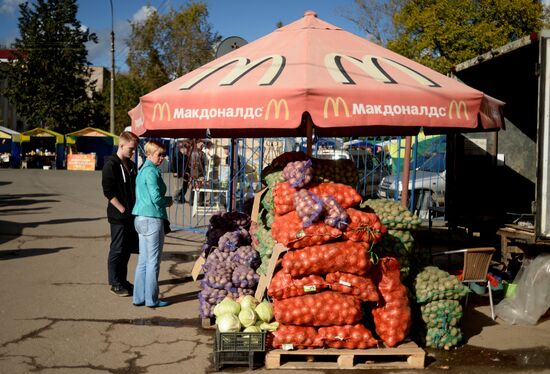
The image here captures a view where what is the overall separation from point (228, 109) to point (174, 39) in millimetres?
38788

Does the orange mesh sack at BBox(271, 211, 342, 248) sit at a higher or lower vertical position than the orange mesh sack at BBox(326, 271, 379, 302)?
higher

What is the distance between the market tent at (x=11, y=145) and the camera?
39.2 meters

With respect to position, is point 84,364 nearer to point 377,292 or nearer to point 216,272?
point 216,272

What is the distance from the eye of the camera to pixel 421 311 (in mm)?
5758

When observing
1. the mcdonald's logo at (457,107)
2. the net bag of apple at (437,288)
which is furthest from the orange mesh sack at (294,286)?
the mcdonald's logo at (457,107)

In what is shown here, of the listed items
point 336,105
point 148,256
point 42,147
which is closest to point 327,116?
point 336,105

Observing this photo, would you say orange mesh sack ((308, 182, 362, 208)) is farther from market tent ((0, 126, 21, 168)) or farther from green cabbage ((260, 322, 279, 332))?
market tent ((0, 126, 21, 168))

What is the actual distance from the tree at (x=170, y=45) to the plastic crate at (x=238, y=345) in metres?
38.2

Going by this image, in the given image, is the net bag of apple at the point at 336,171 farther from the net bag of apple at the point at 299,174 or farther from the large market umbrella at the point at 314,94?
the large market umbrella at the point at 314,94

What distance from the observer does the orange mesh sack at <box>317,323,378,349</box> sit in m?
5.16

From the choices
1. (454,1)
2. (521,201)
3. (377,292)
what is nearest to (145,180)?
(377,292)

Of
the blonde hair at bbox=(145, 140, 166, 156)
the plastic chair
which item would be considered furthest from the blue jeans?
the plastic chair

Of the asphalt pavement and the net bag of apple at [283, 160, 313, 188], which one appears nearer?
the asphalt pavement

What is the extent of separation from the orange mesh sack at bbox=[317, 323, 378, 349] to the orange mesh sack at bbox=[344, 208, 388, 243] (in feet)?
2.74
